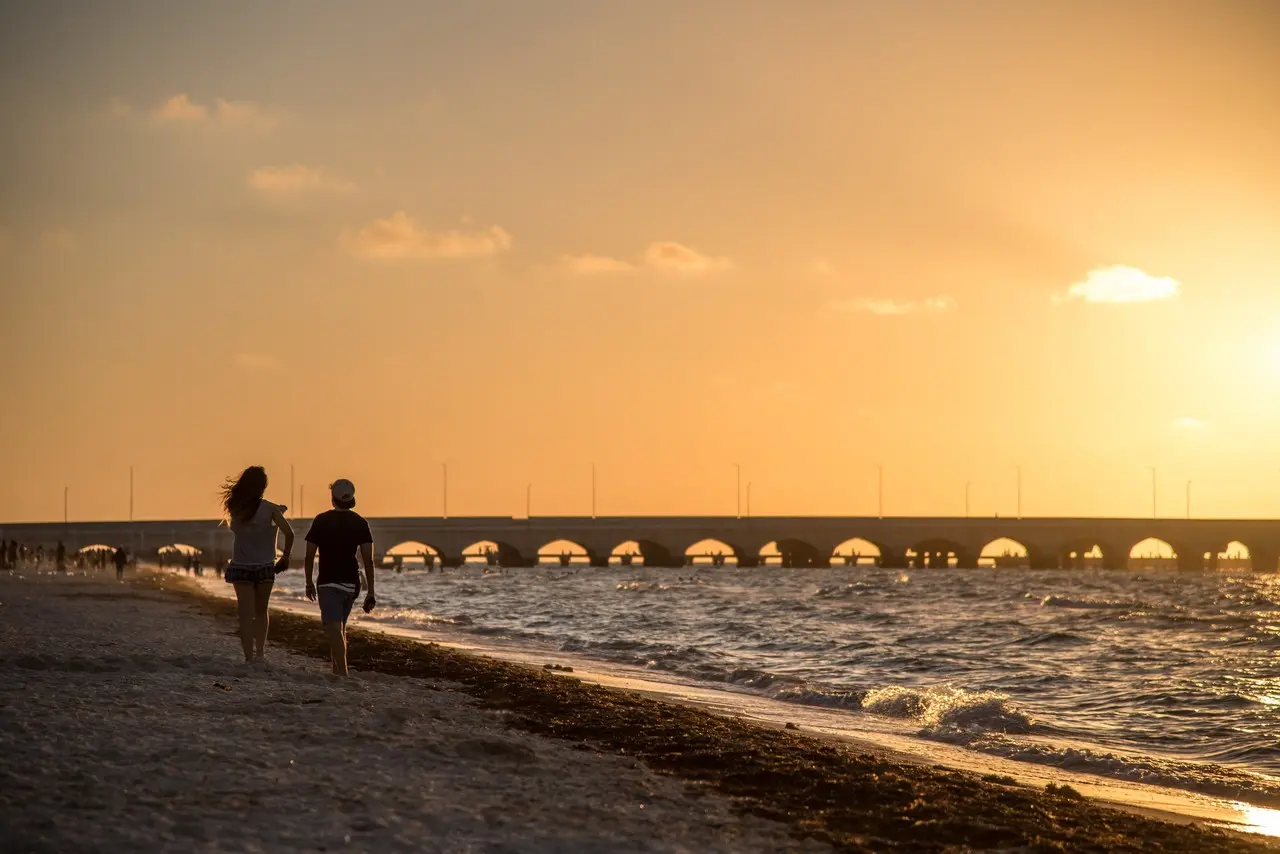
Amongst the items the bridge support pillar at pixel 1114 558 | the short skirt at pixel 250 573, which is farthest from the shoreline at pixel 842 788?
the bridge support pillar at pixel 1114 558

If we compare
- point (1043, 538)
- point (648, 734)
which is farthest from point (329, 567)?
point (1043, 538)

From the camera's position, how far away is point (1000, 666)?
84.4 ft

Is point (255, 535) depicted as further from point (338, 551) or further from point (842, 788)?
point (842, 788)

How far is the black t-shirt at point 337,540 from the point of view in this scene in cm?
1219

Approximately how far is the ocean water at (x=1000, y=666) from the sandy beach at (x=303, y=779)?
6.96 meters

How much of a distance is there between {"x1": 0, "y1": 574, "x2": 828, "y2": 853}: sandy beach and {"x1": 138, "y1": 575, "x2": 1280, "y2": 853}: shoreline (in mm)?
480

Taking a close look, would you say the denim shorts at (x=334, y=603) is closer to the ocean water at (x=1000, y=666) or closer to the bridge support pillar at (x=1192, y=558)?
the ocean water at (x=1000, y=666)

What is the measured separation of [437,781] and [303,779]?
2.80ft

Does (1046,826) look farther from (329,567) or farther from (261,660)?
(261,660)

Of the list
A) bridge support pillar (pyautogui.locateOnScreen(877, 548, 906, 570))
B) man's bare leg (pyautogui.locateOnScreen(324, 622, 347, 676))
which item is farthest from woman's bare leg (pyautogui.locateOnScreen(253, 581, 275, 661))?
bridge support pillar (pyautogui.locateOnScreen(877, 548, 906, 570))

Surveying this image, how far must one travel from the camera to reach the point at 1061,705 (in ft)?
64.8

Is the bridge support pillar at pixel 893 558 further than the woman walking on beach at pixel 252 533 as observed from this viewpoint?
Yes

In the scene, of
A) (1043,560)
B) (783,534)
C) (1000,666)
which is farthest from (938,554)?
(1000,666)

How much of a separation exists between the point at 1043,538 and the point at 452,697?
12647 centimetres
